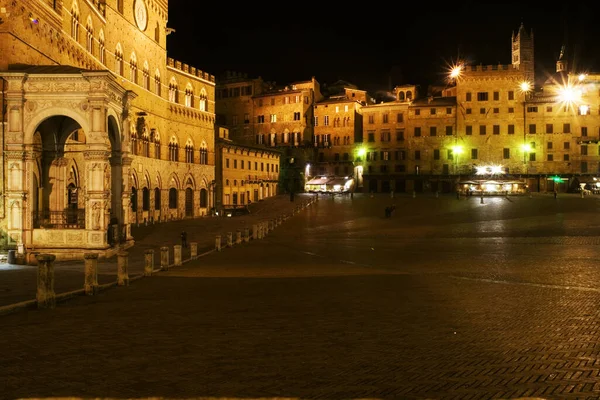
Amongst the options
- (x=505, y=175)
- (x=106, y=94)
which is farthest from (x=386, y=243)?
(x=505, y=175)

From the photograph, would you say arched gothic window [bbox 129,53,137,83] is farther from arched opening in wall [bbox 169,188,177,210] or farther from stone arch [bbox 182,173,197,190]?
stone arch [bbox 182,173,197,190]

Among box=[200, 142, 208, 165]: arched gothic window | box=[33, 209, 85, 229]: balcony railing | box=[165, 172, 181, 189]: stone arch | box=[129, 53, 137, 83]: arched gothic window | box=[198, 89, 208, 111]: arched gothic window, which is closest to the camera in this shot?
box=[33, 209, 85, 229]: balcony railing

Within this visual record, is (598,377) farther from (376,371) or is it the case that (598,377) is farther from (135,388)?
(135,388)

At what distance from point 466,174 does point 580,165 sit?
14.9 metres

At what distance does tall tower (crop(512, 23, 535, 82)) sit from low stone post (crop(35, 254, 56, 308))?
7976cm

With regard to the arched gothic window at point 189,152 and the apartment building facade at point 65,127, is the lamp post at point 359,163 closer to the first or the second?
the arched gothic window at point 189,152

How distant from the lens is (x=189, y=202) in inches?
2082

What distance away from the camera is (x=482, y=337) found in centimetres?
962

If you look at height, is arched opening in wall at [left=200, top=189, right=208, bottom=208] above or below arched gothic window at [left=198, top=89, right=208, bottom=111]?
below

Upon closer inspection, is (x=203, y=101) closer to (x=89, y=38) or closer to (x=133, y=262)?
(x=89, y=38)

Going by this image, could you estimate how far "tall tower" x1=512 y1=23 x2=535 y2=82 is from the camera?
81.3m

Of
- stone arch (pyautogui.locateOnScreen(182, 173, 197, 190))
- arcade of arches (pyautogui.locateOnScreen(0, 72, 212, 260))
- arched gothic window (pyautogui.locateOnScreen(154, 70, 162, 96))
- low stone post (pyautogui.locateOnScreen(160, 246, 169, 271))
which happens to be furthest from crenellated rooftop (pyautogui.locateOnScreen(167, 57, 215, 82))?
low stone post (pyautogui.locateOnScreen(160, 246, 169, 271))

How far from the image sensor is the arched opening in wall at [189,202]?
173ft

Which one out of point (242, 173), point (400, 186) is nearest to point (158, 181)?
point (242, 173)
